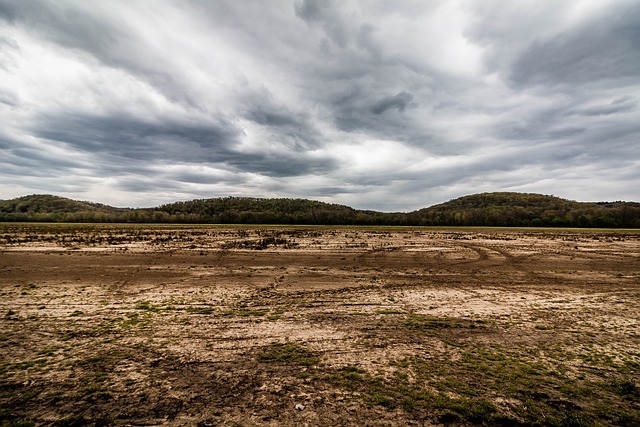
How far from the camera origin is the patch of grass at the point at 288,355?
646 cm

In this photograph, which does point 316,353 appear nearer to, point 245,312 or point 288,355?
point 288,355

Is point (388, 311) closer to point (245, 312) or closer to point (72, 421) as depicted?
point (245, 312)

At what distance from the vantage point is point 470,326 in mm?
8750

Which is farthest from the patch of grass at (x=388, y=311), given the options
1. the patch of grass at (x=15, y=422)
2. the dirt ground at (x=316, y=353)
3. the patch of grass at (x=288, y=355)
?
the patch of grass at (x=15, y=422)

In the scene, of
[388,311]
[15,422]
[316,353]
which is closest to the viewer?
[15,422]

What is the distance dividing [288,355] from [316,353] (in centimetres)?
67

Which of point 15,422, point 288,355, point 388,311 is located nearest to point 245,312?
point 288,355

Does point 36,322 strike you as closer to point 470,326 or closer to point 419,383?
point 419,383

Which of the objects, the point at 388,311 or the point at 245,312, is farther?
the point at 388,311

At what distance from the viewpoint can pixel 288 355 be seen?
6762 mm

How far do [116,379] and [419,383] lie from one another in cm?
589

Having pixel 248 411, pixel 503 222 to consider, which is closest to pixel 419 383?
pixel 248 411

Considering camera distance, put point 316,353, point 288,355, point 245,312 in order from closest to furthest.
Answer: point 288,355 → point 316,353 → point 245,312

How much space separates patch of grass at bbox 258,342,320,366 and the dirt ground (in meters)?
0.04
